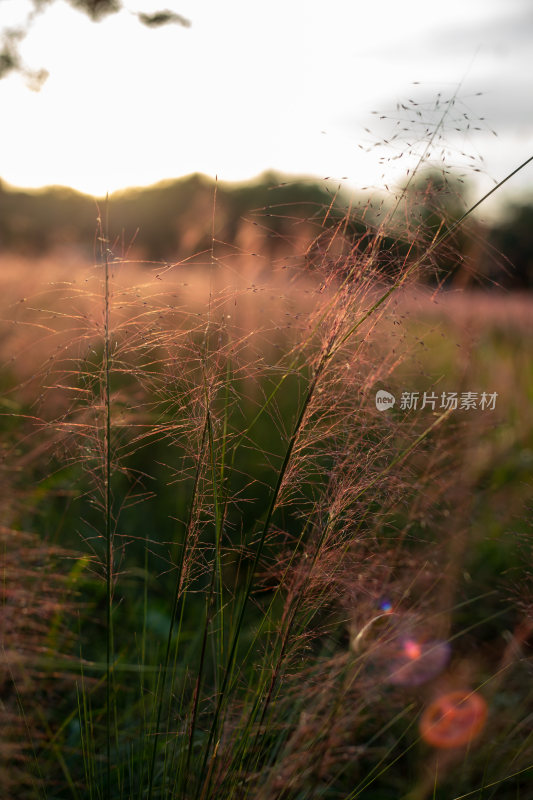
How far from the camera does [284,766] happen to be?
1.11 m

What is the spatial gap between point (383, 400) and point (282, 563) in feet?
1.28

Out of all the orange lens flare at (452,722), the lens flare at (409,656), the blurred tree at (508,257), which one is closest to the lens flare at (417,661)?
the lens flare at (409,656)

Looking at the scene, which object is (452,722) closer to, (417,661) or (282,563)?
(417,661)

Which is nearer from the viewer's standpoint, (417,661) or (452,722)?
(452,722)

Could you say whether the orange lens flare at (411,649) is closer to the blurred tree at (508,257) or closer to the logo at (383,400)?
the logo at (383,400)

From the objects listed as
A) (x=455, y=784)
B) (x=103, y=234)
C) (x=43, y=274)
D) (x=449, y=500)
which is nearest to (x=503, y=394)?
(x=449, y=500)

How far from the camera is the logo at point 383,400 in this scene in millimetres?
1273

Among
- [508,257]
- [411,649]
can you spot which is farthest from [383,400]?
[411,649]

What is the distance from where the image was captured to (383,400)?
4.30 ft

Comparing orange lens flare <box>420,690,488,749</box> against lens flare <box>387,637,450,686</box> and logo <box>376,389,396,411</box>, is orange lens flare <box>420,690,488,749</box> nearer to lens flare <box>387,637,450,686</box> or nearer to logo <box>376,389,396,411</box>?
lens flare <box>387,637,450,686</box>

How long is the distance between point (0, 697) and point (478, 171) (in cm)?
158

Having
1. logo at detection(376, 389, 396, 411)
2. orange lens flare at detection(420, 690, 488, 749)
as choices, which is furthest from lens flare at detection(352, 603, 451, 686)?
logo at detection(376, 389, 396, 411)

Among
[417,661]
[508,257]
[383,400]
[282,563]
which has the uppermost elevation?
[508,257]

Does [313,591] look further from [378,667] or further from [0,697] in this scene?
[0,697]
